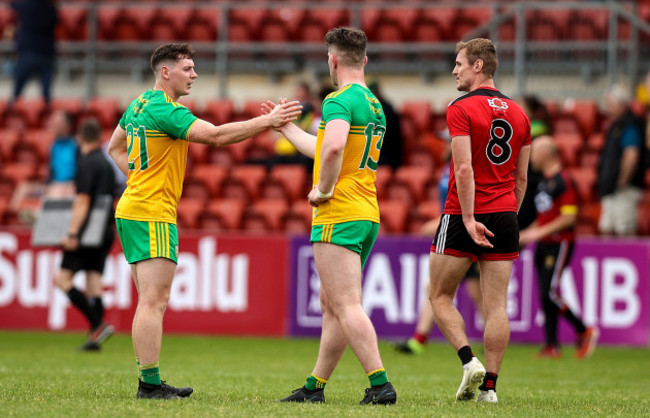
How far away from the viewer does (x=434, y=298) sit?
6977 millimetres

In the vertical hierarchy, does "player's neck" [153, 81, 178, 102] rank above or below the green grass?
above

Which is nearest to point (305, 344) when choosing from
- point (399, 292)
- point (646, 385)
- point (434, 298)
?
point (399, 292)

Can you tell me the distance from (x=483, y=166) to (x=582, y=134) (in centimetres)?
883

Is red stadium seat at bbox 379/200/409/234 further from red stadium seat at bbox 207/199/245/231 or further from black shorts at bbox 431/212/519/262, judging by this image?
black shorts at bbox 431/212/519/262

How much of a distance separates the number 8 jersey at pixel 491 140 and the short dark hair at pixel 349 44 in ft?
2.40

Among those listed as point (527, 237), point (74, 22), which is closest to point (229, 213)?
point (527, 237)

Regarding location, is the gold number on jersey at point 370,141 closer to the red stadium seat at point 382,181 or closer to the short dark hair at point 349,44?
the short dark hair at point 349,44

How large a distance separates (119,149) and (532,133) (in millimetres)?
5856

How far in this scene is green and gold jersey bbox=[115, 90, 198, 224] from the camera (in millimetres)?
6410

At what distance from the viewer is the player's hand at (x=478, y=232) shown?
6637 mm

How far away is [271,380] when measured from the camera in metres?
8.32

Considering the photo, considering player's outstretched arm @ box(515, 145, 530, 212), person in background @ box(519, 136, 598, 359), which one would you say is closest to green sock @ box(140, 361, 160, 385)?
player's outstretched arm @ box(515, 145, 530, 212)

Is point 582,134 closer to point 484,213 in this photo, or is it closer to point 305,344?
point 305,344

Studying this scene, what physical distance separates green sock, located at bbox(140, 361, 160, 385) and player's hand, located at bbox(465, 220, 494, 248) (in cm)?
200
